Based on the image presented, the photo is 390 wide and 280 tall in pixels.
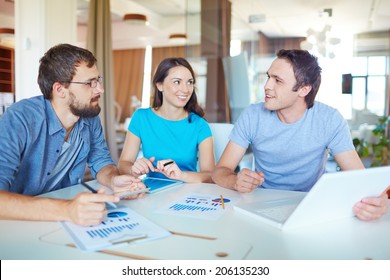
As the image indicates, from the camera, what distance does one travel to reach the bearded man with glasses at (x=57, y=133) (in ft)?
4.75

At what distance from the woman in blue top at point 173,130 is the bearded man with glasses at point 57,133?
1.18 ft

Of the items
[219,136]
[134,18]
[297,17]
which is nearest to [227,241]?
[219,136]

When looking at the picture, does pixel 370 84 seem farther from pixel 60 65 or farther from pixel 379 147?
pixel 60 65

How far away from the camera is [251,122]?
78.8 inches

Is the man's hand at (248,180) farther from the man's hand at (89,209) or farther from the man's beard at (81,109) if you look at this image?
the man's beard at (81,109)

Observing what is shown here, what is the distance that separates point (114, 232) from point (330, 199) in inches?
24.9

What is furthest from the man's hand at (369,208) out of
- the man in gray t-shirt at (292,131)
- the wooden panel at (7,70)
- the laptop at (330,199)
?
the wooden panel at (7,70)

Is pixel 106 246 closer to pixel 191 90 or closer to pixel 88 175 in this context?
pixel 191 90

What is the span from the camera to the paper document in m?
1.00

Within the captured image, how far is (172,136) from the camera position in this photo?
228 cm

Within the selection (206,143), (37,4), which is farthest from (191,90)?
(37,4)

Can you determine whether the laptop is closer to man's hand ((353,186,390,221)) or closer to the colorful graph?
man's hand ((353,186,390,221))

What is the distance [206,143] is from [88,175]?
301 cm

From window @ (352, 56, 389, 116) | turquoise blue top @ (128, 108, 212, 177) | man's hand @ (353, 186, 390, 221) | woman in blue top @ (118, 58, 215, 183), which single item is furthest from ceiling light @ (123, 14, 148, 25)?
man's hand @ (353, 186, 390, 221)
